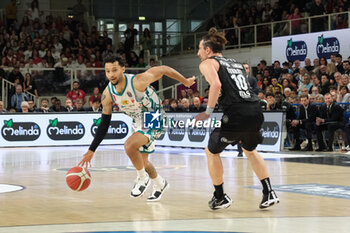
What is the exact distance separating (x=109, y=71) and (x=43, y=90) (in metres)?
19.6

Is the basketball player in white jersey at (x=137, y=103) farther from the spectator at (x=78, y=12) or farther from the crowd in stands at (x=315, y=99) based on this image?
the spectator at (x=78, y=12)

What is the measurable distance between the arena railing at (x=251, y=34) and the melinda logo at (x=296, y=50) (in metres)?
0.93

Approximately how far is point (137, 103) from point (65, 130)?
1396 centimetres

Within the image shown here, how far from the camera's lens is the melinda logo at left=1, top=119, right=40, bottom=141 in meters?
22.0

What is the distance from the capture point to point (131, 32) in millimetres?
32594

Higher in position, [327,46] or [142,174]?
[327,46]

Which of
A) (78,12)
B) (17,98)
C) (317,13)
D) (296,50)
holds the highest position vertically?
(78,12)

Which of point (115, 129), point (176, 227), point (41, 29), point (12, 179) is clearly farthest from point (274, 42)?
point (176, 227)

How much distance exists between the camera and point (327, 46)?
74.9 ft

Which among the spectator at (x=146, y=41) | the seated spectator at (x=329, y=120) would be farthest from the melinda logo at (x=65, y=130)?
the spectator at (x=146, y=41)

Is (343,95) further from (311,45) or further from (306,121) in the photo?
(311,45)

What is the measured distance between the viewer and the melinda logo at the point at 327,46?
22.5 m

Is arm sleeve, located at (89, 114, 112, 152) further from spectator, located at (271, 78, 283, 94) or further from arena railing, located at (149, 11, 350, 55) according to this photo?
arena railing, located at (149, 11, 350, 55)

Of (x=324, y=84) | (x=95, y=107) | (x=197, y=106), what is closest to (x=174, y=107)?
(x=197, y=106)
